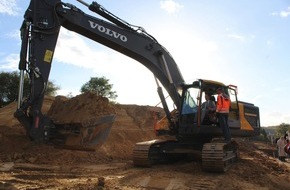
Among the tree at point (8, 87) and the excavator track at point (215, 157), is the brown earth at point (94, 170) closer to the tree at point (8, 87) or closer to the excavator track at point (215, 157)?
the excavator track at point (215, 157)

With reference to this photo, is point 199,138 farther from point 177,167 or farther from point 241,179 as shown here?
point 241,179

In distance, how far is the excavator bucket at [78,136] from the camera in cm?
784

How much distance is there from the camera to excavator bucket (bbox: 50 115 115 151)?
784cm

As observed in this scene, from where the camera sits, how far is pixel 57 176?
7383mm

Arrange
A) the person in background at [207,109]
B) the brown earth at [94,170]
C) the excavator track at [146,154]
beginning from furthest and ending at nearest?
the excavator track at [146,154]
the person in background at [207,109]
the brown earth at [94,170]

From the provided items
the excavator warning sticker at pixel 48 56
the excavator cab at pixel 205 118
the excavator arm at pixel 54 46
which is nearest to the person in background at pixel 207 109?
the excavator cab at pixel 205 118

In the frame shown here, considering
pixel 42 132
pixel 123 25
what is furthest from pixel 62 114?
pixel 123 25

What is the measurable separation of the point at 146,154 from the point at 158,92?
1.80 m

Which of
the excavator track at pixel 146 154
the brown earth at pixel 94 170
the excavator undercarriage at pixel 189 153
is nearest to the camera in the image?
the brown earth at pixel 94 170

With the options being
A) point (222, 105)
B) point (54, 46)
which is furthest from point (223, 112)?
point (54, 46)

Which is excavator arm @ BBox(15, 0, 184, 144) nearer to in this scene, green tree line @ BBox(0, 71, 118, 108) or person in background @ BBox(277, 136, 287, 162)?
person in background @ BBox(277, 136, 287, 162)

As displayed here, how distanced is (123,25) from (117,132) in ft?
24.1

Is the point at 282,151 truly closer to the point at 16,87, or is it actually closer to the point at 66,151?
the point at 66,151

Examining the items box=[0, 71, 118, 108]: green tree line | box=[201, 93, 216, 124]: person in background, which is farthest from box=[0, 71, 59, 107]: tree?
box=[201, 93, 216, 124]: person in background
